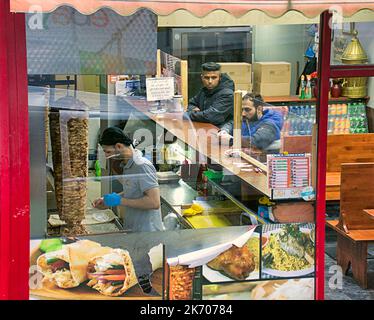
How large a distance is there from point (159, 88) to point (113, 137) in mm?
473

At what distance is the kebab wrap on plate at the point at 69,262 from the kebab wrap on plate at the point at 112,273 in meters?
0.05

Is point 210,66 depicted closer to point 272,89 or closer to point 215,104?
point 215,104

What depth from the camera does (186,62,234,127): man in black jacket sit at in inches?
227

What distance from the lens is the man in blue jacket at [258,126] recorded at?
5859 millimetres

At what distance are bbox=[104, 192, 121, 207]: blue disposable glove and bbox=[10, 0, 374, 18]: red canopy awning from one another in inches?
53.3

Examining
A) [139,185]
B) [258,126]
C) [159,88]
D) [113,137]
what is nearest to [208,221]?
[139,185]

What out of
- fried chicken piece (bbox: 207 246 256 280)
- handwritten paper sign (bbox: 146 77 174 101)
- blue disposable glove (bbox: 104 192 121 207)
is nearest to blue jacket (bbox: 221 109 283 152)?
handwritten paper sign (bbox: 146 77 174 101)

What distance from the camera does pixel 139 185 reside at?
5.76m

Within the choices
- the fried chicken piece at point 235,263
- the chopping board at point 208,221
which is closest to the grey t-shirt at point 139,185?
the chopping board at point 208,221

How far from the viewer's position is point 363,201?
7.78 m

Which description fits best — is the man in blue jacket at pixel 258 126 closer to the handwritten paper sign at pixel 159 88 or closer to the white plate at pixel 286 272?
the handwritten paper sign at pixel 159 88
